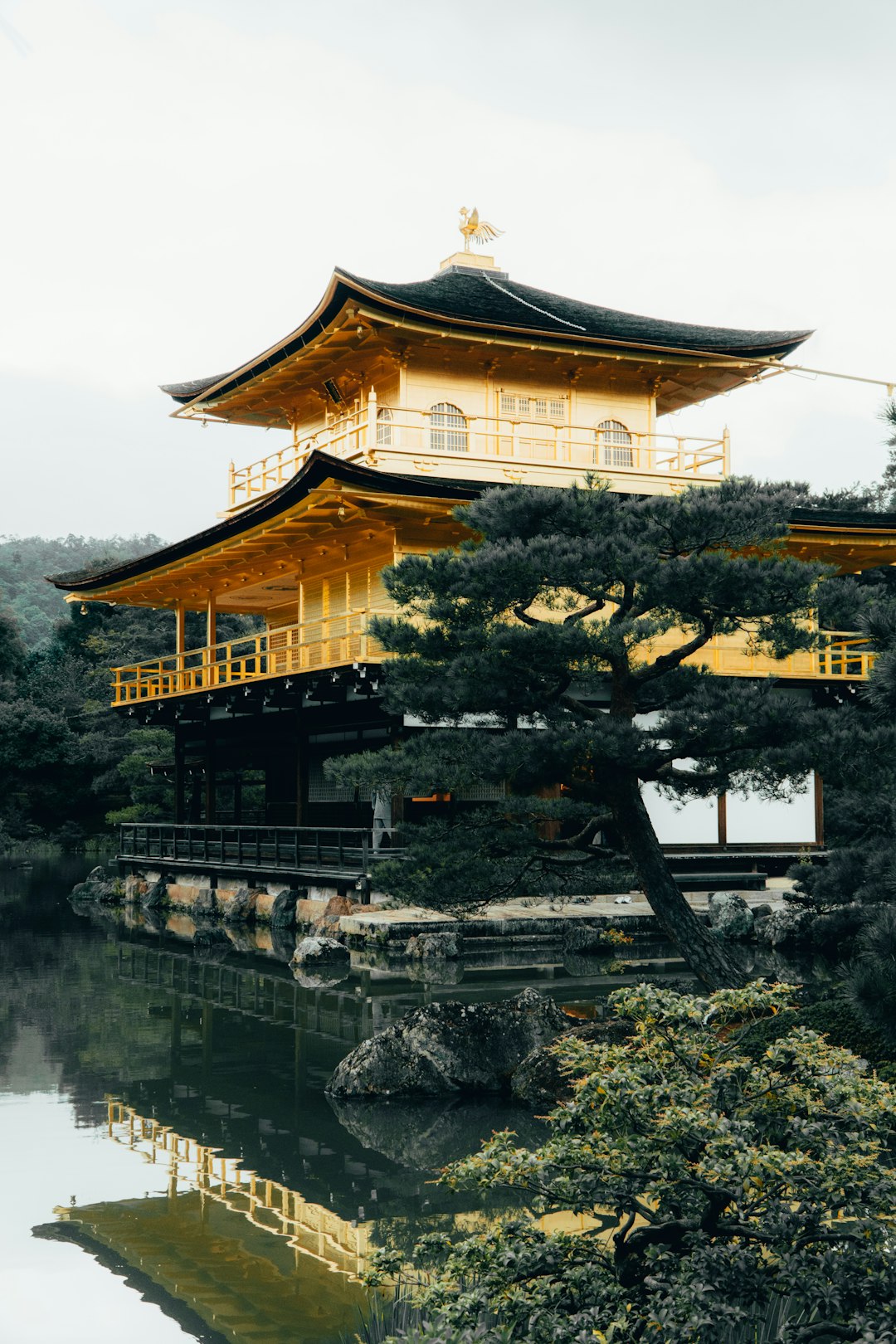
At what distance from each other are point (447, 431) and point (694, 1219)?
2237 centimetres

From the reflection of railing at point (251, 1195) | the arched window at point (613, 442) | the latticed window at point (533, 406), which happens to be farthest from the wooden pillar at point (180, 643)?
the reflection of railing at point (251, 1195)

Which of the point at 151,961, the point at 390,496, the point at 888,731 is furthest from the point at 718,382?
the point at 888,731

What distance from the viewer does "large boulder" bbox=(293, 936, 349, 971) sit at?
18141mm

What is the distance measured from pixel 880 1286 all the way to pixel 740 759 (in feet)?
26.4

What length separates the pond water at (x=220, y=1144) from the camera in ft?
22.0

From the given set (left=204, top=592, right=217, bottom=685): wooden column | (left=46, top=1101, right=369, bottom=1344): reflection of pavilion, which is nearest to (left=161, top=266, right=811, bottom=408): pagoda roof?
(left=204, top=592, right=217, bottom=685): wooden column

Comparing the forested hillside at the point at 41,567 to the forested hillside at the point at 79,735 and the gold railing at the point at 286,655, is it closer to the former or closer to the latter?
the forested hillside at the point at 79,735

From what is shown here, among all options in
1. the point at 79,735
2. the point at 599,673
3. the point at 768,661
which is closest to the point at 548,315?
the point at 768,661

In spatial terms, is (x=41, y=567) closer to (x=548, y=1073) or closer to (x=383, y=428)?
(x=383, y=428)

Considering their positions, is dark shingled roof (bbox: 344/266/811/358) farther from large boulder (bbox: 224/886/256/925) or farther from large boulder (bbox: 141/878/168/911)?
large boulder (bbox: 141/878/168/911)

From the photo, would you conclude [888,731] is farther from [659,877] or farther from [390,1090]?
[390,1090]

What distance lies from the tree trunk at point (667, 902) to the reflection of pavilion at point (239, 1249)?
15.7 feet

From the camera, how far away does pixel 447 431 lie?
1038 inches

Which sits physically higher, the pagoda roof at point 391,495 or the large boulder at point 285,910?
the pagoda roof at point 391,495
